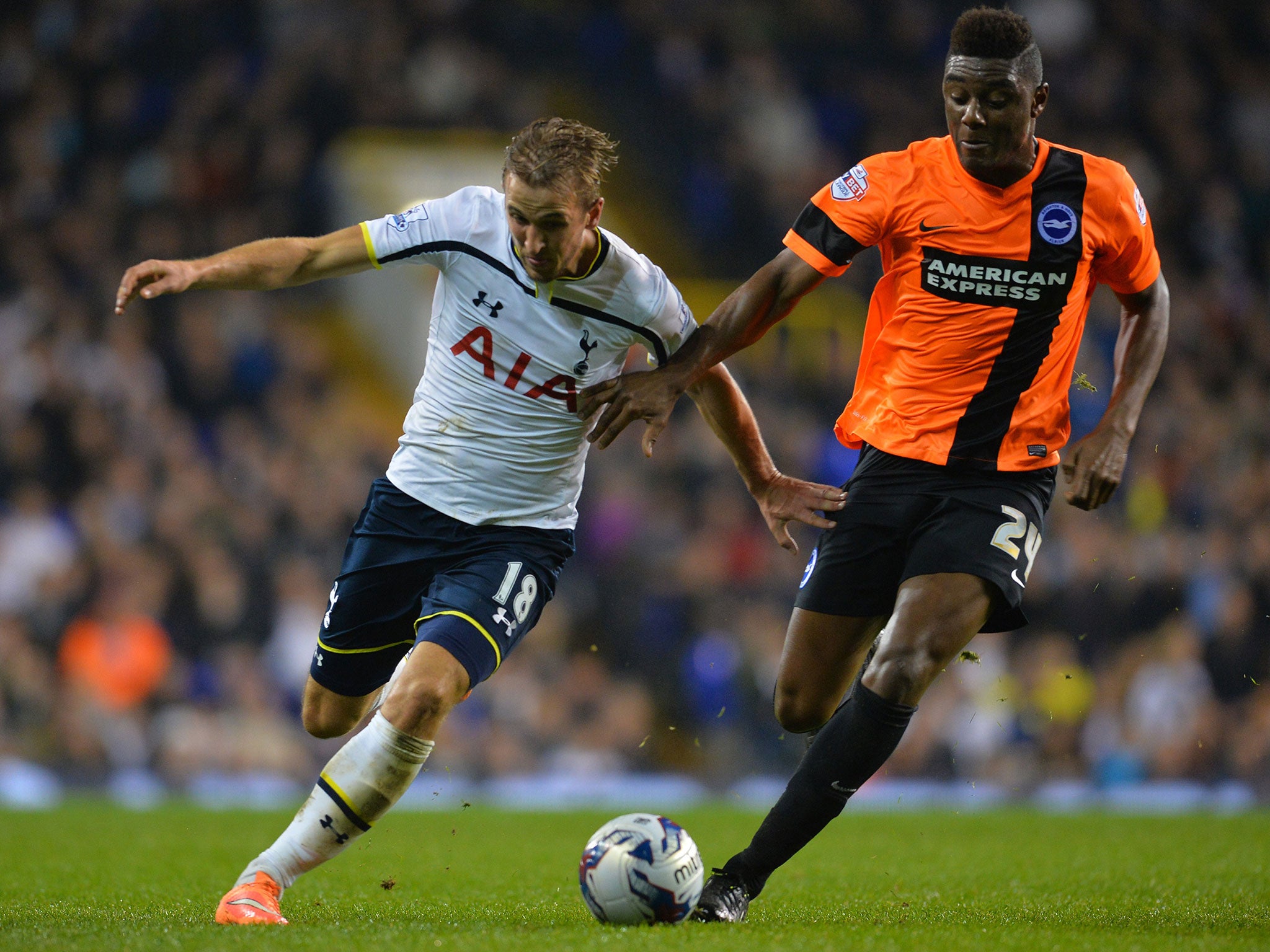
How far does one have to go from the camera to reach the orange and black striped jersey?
16.1ft

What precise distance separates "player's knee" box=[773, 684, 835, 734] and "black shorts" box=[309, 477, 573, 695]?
897 mm

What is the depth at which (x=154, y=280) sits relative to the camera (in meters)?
4.55

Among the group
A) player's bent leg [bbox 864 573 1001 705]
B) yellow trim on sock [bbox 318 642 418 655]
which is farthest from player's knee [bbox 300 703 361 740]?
player's bent leg [bbox 864 573 1001 705]

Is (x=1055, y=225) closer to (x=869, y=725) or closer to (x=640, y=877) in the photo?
(x=869, y=725)

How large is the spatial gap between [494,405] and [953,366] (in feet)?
5.14

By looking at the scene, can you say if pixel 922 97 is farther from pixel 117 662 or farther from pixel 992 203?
pixel 992 203

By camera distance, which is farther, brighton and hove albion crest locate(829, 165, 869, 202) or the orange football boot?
brighton and hove albion crest locate(829, 165, 869, 202)

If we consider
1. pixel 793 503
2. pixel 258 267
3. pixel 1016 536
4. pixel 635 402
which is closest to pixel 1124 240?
pixel 1016 536

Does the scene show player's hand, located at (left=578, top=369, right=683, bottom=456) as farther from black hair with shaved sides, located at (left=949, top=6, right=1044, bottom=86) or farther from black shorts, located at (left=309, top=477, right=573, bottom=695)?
black hair with shaved sides, located at (left=949, top=6, right=1044, bottom=86)

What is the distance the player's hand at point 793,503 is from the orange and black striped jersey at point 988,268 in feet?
0.89

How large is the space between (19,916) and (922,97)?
1542cm

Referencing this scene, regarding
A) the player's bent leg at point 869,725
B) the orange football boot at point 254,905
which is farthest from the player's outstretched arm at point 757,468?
the orange football boot at point 254,905

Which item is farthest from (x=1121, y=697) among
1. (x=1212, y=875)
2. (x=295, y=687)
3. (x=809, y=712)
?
(x=809, y=712)

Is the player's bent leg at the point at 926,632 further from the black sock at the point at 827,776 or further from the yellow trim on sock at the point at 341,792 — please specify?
the yellow trim on sock at the point at 341,792
